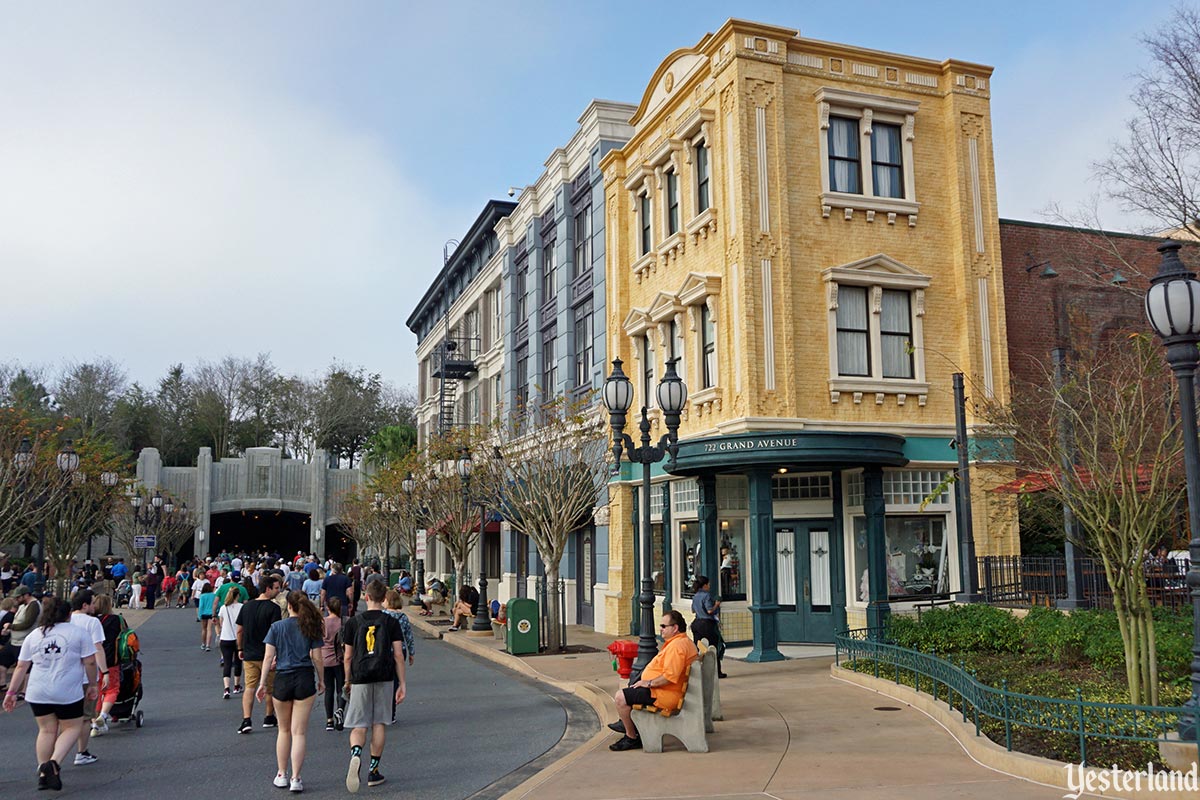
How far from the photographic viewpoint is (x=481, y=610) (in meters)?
27.2

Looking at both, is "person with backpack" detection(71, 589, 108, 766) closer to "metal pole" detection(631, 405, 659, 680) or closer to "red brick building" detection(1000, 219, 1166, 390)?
"metal pole" detection(631, 405, 659, 680)

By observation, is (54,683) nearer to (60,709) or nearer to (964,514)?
(60,709)

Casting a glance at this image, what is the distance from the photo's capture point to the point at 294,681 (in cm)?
941

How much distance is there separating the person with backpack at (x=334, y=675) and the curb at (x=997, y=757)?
23.3 ft

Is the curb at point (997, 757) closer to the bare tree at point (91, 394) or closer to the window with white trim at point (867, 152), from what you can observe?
the window with white trim at point (867, 152)

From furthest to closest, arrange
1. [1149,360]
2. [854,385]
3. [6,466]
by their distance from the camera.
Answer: [6,466] → [854,385] → [1149,360]

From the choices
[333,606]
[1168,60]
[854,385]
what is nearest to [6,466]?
[333,606]

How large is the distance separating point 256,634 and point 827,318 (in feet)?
43.0

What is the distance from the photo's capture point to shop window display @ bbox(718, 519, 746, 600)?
21.5 metres

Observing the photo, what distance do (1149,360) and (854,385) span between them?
8.67 m

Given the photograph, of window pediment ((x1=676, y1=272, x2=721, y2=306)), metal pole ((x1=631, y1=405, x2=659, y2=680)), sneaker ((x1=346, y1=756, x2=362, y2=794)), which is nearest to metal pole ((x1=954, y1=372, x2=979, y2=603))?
window pediment ((x1=676, y1=272, x2=721, y2=306))

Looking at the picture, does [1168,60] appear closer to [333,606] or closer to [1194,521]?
[1194,521]

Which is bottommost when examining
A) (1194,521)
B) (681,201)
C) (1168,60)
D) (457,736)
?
(457,736)

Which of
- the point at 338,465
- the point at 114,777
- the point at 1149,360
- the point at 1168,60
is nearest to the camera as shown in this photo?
the point at 114,777
